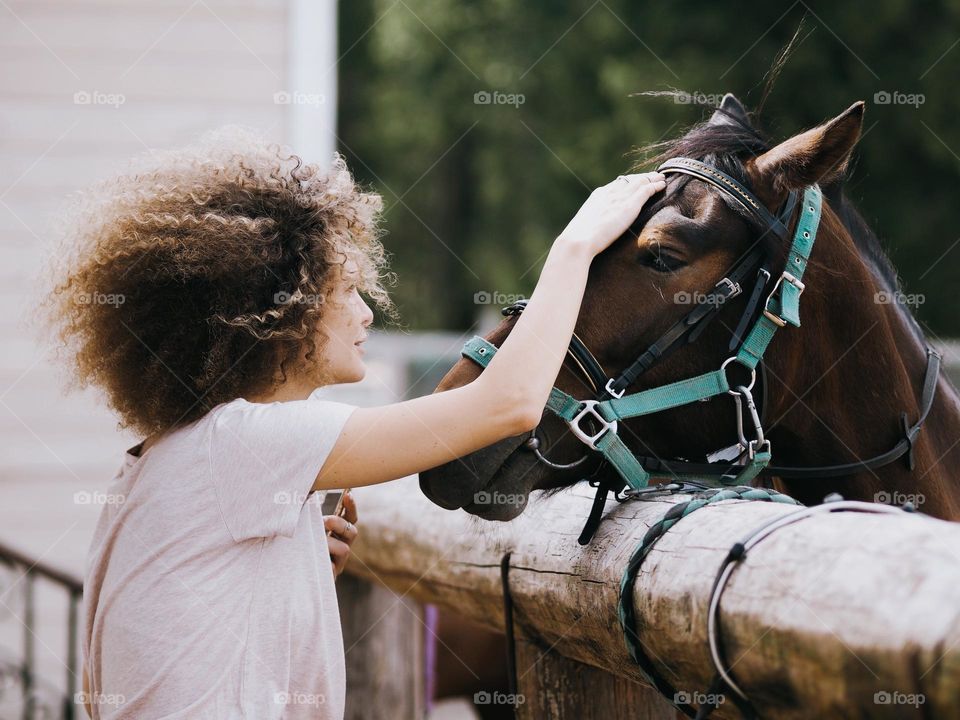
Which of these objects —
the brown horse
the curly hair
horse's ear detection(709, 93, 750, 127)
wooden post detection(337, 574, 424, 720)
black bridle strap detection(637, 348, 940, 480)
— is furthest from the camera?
wooden post detection(337, 574, 424, 720)

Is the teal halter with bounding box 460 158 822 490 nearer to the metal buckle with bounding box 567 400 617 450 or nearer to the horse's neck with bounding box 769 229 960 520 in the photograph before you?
the metal buckle with bounding box 567 400 617 450

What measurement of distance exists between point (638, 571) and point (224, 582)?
623 mm

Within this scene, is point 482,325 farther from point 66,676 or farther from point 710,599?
point 710,599

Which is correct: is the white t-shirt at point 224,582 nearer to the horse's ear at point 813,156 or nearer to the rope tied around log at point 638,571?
the rope tied around log at point 638,571

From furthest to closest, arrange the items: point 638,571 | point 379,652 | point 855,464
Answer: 1. point 379,652
2. point 855,464
3. point 638,571

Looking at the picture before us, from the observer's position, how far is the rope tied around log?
Answer: 1425mm

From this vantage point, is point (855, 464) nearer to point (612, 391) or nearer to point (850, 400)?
point (850, 400)

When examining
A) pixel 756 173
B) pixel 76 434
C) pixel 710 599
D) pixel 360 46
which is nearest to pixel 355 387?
pixel 76 434

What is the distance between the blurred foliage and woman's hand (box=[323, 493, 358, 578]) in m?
1.43

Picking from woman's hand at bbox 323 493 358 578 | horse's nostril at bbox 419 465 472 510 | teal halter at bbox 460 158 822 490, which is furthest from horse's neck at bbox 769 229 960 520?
woman's hand at bbox 323 493 358 578

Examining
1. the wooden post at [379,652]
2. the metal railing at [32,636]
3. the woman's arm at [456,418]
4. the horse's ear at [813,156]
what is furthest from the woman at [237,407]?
the metal railing at [32,636]

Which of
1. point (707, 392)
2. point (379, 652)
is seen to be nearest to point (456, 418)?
point (707, 392)

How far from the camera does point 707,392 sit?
78.5 inches

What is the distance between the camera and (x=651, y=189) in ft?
6.61
